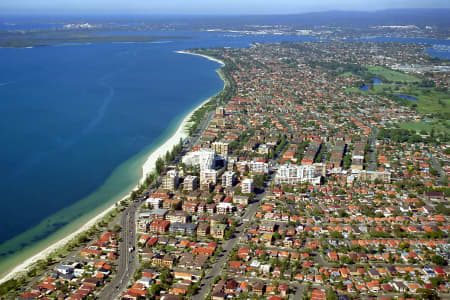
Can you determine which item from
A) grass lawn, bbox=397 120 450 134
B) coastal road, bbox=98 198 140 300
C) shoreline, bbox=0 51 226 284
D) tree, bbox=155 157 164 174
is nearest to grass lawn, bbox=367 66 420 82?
grass lawn, bbox=397 120 450 134

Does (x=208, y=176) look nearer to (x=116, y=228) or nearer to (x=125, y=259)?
(x=116, y=228)

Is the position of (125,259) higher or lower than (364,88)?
lower

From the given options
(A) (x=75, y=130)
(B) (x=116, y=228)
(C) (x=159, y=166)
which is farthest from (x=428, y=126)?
(B) (x=116, y=228)

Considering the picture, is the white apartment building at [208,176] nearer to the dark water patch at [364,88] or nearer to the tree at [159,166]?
the tree at [159,166]

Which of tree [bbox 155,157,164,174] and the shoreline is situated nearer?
the shoreline

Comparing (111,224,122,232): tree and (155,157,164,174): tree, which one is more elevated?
(155,157,164,174): tree

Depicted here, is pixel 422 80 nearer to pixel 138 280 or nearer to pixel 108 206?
pixel 108 206

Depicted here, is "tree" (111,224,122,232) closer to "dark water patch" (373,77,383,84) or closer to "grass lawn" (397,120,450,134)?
"grass lawn" (397,120,450,134)
